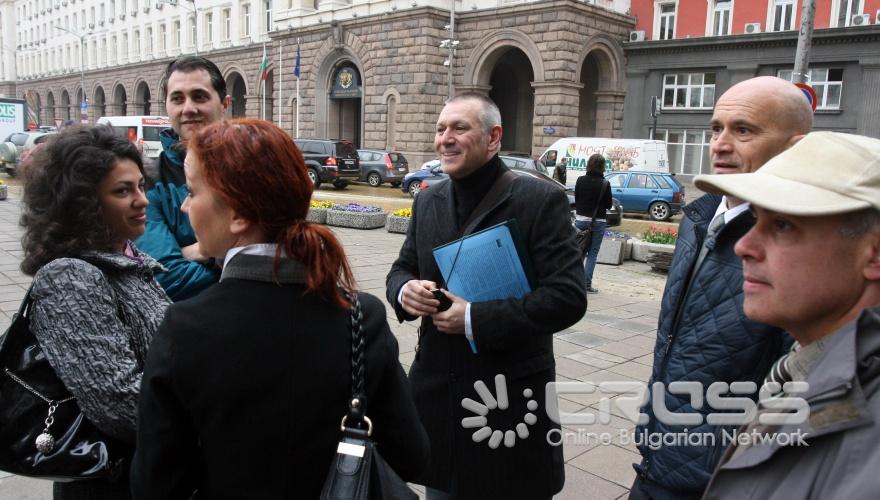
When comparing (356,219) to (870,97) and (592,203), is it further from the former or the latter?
(870,97)

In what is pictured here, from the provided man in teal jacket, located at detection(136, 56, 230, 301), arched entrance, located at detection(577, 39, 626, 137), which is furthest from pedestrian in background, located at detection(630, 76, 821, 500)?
arched entrance, located at detection(577, 39, 626, 137)

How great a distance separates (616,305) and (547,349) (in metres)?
6.08

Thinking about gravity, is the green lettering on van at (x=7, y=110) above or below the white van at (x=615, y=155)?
above

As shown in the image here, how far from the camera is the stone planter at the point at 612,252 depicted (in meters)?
11.3

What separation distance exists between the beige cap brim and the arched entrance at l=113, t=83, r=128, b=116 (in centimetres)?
5958

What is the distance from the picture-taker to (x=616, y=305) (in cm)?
829

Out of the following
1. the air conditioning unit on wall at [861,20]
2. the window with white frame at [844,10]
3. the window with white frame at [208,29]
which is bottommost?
the air conditioning unit on wall at [861,20]

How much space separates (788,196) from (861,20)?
26784mm

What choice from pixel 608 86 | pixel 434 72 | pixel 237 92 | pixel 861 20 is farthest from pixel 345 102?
pixel 861 20

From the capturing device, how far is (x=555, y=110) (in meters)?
Result: 26.1

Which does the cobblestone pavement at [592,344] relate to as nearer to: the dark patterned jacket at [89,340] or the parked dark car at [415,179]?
the dark patterned jacket at [89,340]

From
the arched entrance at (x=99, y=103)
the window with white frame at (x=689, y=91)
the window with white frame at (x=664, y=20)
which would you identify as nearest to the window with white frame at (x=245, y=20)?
the arched entrance at (x=99, y=103)

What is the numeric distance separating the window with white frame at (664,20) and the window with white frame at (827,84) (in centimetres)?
520

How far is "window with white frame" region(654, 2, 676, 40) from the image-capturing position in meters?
27.5
